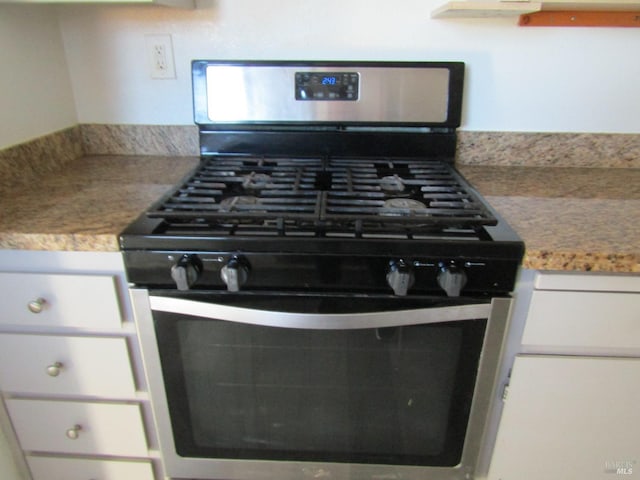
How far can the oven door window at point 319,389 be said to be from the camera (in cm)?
84

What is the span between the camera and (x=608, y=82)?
1226 mm

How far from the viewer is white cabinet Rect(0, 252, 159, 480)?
841mm

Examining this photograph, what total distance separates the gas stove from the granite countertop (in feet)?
0.20

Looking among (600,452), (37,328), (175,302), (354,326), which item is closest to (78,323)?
(37,328)

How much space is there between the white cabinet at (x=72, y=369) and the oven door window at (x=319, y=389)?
0.11 m

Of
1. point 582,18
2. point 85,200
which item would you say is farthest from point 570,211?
point 85,200

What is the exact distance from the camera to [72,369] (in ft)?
3.06

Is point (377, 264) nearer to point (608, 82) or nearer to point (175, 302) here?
point (175, 302)

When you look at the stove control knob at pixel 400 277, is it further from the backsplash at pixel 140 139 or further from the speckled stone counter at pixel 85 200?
the backsplash at pixel 140 139

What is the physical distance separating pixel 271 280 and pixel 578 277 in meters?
0.55

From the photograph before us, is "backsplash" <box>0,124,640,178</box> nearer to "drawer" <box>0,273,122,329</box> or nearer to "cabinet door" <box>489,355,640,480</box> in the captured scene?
"drawer" <box>0,273,122,329</box>

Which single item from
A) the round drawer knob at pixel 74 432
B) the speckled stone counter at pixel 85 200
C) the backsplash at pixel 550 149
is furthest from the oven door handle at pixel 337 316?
the backsplash at pixel 550 149

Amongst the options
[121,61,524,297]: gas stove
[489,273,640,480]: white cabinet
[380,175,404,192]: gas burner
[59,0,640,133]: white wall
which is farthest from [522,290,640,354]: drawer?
[59,0,640,133]: white wall

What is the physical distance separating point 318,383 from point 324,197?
1.27 ft
